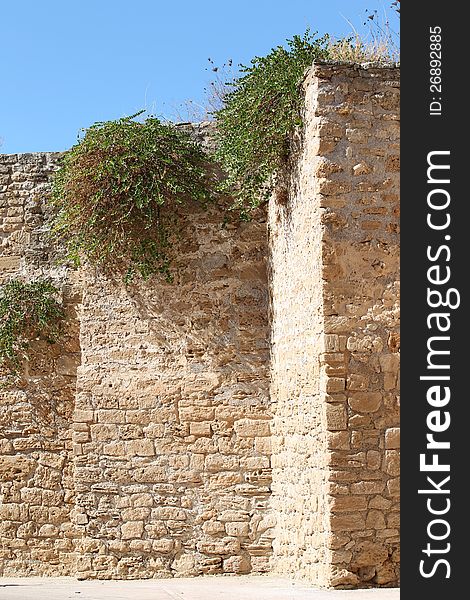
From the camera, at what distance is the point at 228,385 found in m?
8.66

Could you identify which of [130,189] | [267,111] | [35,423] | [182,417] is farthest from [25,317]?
[267,111]

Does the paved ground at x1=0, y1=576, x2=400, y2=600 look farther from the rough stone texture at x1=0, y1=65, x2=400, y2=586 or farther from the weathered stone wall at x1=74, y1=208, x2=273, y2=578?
the weathered stone wall at x1=74, y1=208, x2=273, y2=578

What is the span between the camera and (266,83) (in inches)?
299

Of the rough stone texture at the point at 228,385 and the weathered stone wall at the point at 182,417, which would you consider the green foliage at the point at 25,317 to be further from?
the weathered stone wall at the point at 182,417

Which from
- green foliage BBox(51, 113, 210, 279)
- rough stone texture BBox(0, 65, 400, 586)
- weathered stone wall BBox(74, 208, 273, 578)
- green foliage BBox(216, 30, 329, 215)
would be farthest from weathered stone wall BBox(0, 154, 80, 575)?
green foliage BBox(216, 30, 329, 215)

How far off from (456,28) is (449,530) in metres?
2.51

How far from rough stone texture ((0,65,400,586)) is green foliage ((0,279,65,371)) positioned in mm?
125

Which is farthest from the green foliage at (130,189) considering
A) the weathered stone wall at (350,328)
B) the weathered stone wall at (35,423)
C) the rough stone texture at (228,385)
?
the weathered stone wall at (350,328)

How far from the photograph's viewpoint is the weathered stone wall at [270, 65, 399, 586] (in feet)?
21.5

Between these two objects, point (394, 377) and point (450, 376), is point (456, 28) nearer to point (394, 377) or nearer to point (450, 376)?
point (450, 376)

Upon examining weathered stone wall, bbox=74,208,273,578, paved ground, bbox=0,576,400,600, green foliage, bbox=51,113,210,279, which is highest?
green foliage, bbox=51,113,210,279

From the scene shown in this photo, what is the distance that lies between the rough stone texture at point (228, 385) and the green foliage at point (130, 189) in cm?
22

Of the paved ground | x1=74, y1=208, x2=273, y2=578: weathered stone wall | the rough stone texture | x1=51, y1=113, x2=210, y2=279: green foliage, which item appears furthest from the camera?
x1=51, y1=113, x2=210, y2=279: green foliage

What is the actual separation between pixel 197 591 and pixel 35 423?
298 cm
